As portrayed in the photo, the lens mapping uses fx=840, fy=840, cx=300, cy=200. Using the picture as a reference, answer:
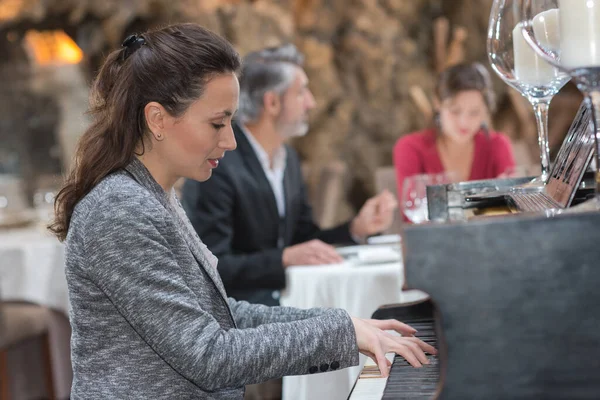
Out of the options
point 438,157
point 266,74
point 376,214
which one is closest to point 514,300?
point 376,214

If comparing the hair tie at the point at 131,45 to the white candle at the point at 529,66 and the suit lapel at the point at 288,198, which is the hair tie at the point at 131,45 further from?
the suit lapel at the point at 288,198

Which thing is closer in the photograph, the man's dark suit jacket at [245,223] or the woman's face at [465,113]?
the man's dark suit jacket at [245,223]

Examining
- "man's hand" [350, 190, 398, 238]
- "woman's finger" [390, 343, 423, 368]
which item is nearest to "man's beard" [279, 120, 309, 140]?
"man's hand" [350, 190, 398, 238]

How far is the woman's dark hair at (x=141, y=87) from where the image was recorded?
4.74 ft

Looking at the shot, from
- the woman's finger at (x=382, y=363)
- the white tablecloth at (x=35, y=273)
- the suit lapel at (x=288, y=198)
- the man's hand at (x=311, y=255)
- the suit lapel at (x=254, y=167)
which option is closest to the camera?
the woman's finger at (x=382, y=363)

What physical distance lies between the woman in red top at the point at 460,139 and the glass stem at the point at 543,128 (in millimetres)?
1854

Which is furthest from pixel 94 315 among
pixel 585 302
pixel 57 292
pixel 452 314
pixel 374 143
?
pixel 374 143

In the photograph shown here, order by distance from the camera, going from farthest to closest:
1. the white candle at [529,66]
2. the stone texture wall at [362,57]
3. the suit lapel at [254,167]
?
the stone texture wall at [362,57] → the suit lapel at [254,167] → the white candle at [529,66]

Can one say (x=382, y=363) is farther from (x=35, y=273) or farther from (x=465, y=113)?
(x=35, y=273)

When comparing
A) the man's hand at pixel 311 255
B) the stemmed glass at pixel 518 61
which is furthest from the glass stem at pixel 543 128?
the man's hand at pixel 311 255

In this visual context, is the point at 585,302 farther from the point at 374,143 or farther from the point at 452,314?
the point at 374,143

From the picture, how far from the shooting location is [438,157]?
145 inches

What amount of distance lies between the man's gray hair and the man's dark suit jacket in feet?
0.50

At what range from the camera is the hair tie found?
149 centimetres
